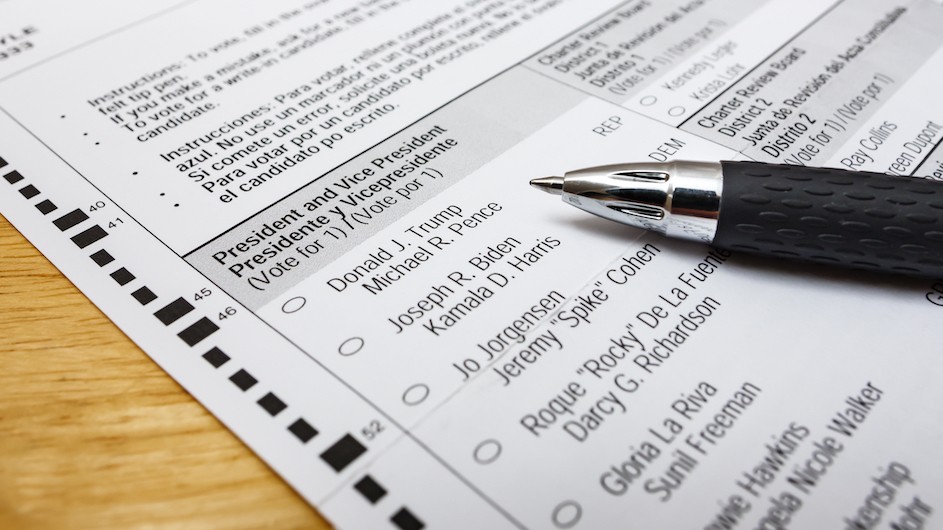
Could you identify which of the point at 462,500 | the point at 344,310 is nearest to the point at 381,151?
the point at 344,310

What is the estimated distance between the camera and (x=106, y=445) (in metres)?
0.33

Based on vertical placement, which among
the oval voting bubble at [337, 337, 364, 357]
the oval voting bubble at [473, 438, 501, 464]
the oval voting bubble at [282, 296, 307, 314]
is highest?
the oval voting bubble at [282, 296, 307, 314]

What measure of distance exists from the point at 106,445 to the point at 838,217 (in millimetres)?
366

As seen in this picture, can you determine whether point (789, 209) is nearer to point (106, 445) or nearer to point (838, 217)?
point (838, 217)

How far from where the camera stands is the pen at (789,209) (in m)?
0.35

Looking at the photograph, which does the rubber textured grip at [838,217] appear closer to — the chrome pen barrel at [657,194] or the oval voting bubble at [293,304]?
the chrome pen barrel at [657,194]

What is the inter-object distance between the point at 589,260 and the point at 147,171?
0.90 ft

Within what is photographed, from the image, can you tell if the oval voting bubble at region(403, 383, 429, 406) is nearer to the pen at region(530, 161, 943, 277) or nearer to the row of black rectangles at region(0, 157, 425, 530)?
the row of black rectangles at region(0, 157, 425, 530)

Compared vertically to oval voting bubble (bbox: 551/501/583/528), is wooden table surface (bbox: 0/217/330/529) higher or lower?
higher

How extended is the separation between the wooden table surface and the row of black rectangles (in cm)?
2

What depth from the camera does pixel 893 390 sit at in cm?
34

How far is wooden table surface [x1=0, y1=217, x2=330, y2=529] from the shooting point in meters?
0.31

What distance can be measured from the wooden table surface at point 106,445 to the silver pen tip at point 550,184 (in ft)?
0.66

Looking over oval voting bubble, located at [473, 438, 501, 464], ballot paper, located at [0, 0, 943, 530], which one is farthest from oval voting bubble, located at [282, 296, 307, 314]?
oval voting bubble, located at [473, 438, 501, 464]
